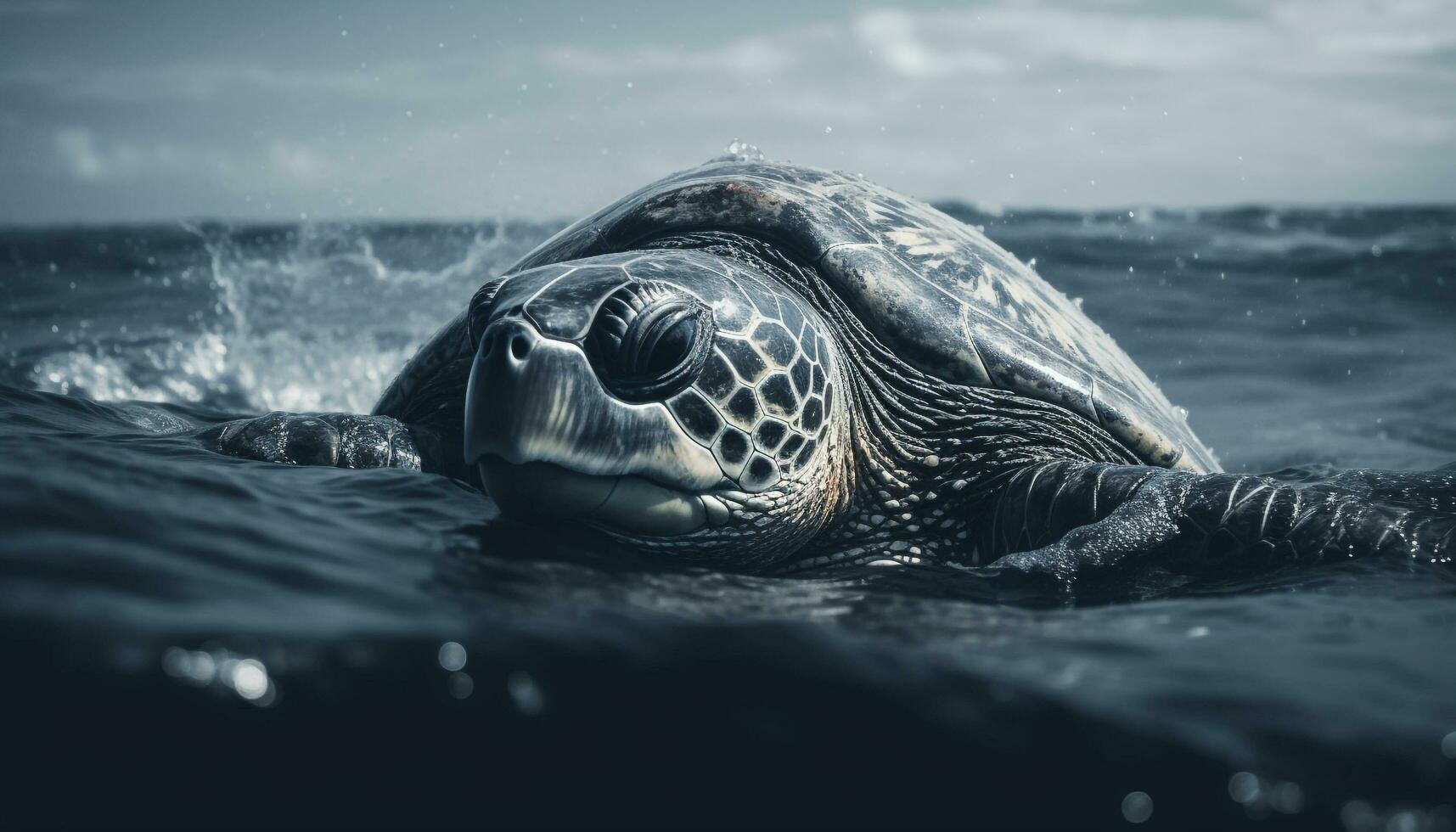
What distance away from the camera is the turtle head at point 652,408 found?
2354 millimetres

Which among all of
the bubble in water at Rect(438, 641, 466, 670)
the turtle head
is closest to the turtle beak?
the turtle head

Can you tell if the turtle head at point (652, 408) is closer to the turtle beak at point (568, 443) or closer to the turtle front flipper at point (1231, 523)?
the turtle beak at point (568, 443)

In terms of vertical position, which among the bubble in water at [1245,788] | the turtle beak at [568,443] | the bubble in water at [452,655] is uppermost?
the turtle beak at [568,443]

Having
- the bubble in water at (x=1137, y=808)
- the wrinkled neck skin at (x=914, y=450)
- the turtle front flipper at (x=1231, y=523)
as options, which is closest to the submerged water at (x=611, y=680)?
the bubble in water at (x=1137, y=808)

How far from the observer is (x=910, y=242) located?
Answer: 3.71 m

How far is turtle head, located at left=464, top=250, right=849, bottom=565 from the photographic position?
2.35 meters

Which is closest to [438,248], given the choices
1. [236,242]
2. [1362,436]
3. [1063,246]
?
[236,242]

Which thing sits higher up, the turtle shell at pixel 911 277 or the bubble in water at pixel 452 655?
the turtle shell at pixel 911 277

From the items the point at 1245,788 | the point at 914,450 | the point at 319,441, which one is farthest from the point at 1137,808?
the point at 319,441

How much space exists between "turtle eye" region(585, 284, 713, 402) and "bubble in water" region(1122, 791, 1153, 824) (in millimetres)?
1388

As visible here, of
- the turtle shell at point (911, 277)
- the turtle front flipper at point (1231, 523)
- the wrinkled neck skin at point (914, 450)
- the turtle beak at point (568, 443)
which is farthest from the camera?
the turtle shell at point (911, 277)

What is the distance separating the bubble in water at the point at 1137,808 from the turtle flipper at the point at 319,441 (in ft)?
8.21

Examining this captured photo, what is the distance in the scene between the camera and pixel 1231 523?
107 inches

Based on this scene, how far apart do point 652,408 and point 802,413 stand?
1.69ft
